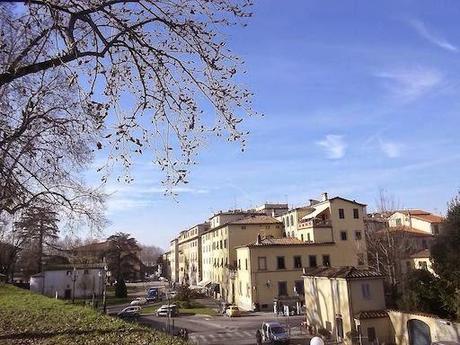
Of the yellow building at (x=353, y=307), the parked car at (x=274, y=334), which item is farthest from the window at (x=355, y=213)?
the parked car at (x=274, y=334)

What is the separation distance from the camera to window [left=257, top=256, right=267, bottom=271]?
4566 cm

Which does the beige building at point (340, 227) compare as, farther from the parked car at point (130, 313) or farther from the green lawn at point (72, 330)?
the green lawn at point (72, 330)

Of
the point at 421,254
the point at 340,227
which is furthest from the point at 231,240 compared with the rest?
the point at 421,254

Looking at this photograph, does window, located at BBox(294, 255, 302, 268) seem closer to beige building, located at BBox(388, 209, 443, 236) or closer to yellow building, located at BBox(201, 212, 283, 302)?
yellow building, located at BBox(201, 212, 283, 302)

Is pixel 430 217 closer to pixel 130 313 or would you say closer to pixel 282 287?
pixel 282 287

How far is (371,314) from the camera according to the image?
27.8m

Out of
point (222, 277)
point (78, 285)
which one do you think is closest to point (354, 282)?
point (222, 277)

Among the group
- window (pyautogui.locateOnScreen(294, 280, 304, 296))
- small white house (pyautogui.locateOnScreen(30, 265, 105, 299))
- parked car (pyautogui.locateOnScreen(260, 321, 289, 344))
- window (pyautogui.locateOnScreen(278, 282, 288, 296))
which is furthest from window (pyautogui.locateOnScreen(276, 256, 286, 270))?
small white house (pyautogui.locateOnScreen(30, 265, 105, 299))

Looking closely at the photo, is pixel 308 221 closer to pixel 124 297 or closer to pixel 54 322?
pixel 124 297

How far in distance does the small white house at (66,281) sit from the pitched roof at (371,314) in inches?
1494

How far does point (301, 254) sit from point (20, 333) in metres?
37.6

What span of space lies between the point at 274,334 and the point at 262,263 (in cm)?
1634

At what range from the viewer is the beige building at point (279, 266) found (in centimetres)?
4516

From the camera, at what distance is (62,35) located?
701 centimetres
